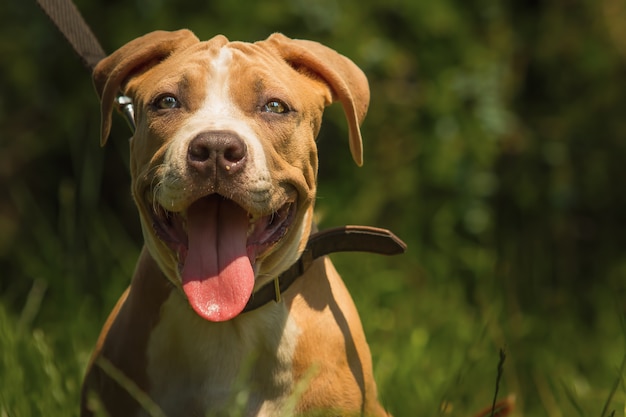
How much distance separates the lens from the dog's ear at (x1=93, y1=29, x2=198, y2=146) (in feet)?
12.1

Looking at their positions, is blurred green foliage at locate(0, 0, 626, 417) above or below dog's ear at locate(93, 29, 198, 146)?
below

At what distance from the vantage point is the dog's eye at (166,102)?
3.55 m

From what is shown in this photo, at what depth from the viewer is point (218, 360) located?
3.66 m

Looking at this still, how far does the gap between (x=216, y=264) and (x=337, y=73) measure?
2.73 ft

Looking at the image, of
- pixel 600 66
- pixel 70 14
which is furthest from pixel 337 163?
pixel 70 14

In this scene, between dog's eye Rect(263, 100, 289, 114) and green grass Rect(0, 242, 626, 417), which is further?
green grass Rect(0, 242, 626, 417)

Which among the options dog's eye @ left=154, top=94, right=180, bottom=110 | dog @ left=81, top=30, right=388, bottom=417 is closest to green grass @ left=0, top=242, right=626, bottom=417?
dog @ left=81, top=30, right=388, bottom=417

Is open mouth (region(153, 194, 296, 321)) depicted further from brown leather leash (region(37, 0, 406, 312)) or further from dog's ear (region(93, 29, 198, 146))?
dog's ear (region(93, 29, 198, 146))

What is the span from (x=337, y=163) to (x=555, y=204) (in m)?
1.47

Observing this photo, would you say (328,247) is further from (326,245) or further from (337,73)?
(337,73)

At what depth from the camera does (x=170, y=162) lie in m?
3.36

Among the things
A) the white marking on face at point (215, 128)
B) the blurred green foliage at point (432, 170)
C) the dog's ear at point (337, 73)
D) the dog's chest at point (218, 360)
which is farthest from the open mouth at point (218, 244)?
the blurred green foliage at point (432, 170)

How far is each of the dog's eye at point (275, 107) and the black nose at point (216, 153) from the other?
29 cm

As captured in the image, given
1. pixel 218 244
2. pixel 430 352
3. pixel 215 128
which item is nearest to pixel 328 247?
pixel 218 244
